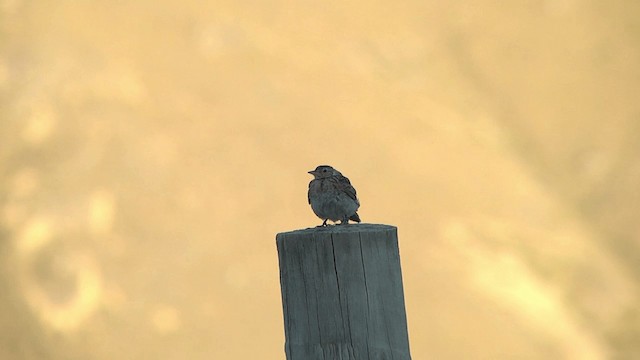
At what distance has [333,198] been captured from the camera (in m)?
3.63

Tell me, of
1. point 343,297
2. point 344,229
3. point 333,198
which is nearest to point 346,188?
point 333,198

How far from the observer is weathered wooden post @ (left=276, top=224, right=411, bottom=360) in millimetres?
2428

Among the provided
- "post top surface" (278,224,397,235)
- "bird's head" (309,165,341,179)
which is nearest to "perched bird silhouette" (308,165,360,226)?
"bird's head" (309,165,341,179)

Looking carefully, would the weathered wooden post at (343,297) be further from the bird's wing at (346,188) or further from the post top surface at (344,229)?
the bird's wing at (346,188)

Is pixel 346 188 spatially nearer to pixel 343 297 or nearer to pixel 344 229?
pixel 344 229

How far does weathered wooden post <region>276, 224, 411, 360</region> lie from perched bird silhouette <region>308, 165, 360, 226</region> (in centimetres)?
111

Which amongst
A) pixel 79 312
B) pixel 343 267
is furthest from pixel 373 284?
pixel 79 312

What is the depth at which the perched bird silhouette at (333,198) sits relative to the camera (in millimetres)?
3627

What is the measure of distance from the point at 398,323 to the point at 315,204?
130 centimetres

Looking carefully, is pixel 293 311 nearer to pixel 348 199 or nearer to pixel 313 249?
pixel 313 249

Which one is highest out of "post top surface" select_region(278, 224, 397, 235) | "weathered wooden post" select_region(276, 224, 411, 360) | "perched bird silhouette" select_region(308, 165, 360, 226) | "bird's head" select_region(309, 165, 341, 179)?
"bird's head" select_region(309, 165, 341, 179)

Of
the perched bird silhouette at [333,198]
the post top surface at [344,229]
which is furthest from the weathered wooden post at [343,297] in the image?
the perched bird silhouette at [333,198]

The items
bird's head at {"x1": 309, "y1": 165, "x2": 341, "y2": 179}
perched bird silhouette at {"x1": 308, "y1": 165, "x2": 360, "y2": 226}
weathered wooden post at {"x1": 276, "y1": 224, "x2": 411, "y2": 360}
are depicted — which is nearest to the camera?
weathered wooden post at {"x1": 276, "y1": 224, "x2": 411, "y2": 360}

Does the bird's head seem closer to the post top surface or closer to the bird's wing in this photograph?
the bird's wing
